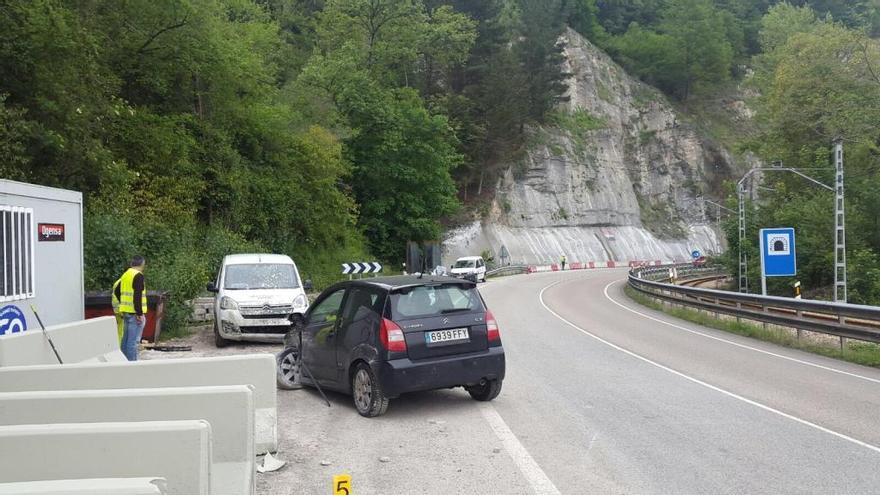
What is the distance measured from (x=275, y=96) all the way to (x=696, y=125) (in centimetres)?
6384

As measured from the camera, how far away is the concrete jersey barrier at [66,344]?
21.5ft

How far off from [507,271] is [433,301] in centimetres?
5092

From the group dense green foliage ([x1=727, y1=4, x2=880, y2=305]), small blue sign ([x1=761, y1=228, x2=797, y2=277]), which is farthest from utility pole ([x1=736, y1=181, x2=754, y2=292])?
small blue sign ([x1=761, y1=228, x2=797, y2=277])

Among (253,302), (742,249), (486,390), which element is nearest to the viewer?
(486,390)

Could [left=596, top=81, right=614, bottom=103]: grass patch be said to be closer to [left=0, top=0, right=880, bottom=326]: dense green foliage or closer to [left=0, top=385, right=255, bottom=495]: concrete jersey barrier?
[left=0, top=0, right=880, bottom=326]: dense green foliage

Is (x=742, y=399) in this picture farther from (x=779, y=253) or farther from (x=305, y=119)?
(x=305, y=119)

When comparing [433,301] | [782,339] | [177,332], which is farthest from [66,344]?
[782,339]

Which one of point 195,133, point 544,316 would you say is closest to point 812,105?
point 544,316

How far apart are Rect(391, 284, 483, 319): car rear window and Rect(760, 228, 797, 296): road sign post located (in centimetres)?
1479

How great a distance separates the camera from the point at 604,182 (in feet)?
253

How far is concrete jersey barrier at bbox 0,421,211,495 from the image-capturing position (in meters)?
3.42

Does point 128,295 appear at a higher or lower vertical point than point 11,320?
higher

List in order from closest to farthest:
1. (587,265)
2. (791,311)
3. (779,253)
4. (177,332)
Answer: (177,332) < (791,311) < (779,253) < (587,265)

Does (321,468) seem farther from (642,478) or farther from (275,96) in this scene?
(275,96)
